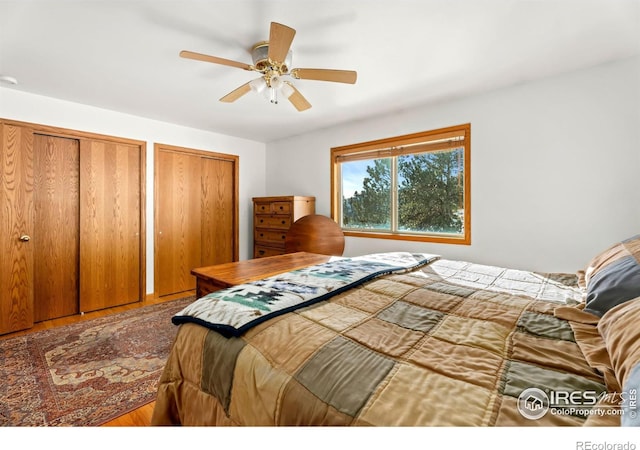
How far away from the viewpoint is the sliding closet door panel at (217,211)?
13.7 feet

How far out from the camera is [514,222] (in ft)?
8.55

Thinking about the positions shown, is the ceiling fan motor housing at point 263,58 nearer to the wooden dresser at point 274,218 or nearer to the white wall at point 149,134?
the wooden dresser at point 274,218

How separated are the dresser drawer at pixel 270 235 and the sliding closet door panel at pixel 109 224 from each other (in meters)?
1.58

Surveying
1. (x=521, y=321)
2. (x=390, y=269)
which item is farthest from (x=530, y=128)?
(x=521, y=321)

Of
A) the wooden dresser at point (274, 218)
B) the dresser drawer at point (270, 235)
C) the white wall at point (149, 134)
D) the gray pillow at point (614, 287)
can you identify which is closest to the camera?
the gray pillow at point (614, 287)

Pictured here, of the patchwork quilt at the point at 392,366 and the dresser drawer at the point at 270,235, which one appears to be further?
the dresser drawer at the point at 270,235

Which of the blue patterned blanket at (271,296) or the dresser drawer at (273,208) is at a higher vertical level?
the dresser drawer at (273,208)

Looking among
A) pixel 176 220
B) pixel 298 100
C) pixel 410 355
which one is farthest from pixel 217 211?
pixel 410 355

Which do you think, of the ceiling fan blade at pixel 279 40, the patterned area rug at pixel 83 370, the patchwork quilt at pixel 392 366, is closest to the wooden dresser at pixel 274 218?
the patterned area rug at pixel 83 370

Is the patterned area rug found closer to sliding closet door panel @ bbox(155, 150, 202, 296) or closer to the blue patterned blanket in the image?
sliding closet door panel @ bbox(155, 150, 202, 296)

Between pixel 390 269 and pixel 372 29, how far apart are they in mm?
1538

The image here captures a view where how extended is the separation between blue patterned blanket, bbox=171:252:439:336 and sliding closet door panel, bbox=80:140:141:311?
276cm

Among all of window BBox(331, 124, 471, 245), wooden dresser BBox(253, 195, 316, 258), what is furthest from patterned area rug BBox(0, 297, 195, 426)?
window BBox(331, 124, 471, 245)

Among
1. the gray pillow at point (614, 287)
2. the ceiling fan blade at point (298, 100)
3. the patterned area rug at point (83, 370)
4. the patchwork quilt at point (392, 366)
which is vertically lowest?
the patterned area rug at point (83, 370)
